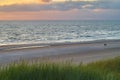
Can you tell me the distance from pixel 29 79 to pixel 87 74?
1631 mm

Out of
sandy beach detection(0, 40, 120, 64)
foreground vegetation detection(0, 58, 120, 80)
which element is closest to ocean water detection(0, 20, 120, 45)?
sandy beach detection(0, 40, 120, 64)

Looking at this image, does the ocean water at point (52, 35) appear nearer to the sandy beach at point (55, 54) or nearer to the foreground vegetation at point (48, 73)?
the sandy beach at point (55, 54)

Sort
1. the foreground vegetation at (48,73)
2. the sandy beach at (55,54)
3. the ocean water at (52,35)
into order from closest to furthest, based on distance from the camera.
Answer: the foreground vegetation at (48,73), the sandy beach at (55,54), the ocean water at (52,35)

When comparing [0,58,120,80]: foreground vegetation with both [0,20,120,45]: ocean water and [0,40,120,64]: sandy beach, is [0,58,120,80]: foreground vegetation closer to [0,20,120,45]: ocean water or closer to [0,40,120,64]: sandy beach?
[0,40,120,64]: sandy beach

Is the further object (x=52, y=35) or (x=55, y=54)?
(x=52, y=35)

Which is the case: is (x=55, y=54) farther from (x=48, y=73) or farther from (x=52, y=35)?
(x=52, y=35)

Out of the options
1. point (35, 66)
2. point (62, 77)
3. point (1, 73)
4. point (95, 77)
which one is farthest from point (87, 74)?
point (1, 73)

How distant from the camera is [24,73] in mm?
8250

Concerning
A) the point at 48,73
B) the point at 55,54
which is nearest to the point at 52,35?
the point at 55,54

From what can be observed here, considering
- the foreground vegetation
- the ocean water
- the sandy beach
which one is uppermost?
the foreground vegetation

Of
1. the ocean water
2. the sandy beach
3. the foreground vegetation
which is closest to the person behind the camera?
the foreground vegetation

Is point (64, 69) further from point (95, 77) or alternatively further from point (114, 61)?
point (114, 61)

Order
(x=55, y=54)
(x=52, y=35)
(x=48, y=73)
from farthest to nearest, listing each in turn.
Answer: (x=52, y=35) → (x=55, y=54) → (x=48, y=73)

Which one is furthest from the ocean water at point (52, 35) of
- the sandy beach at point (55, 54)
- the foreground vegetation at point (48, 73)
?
the foreground vegetation at point (48, 73)
